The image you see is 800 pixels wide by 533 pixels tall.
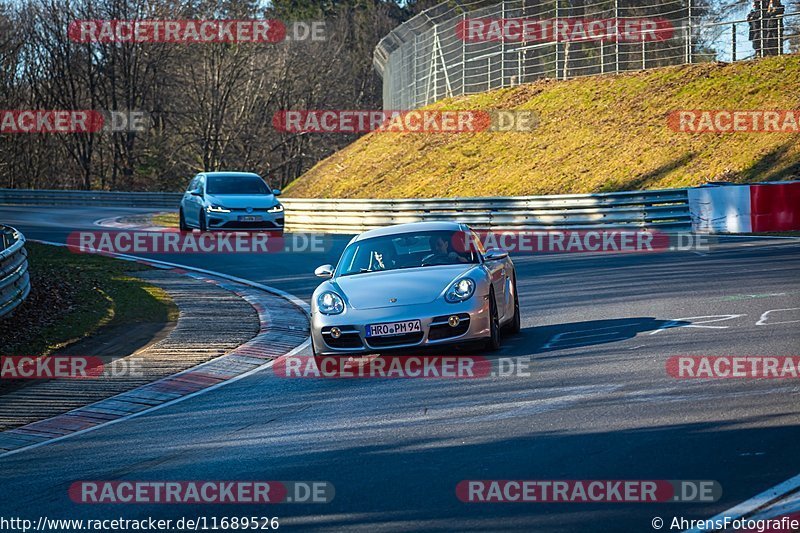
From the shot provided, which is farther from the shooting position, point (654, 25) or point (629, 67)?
point (629, 67)

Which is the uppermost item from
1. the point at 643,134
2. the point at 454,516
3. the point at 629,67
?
the point at 629,67

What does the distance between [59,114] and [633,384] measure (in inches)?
2362

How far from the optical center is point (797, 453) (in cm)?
622

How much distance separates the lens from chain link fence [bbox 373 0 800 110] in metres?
36.3

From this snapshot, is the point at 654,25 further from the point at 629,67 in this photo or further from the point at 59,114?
the point at 59,114

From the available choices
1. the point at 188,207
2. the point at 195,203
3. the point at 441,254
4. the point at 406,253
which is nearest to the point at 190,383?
the point at 406,253

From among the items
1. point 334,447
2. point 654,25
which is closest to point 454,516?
point 334,447

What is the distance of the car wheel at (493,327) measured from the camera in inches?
412

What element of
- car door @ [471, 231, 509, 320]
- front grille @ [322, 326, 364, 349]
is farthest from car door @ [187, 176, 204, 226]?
front grille @ [322, 326, 364, 349]

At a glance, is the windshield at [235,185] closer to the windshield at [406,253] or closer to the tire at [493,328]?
the windshield at [406,253]

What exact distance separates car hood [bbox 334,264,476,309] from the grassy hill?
19209 mm

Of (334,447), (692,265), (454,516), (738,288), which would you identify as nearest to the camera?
(454,516)

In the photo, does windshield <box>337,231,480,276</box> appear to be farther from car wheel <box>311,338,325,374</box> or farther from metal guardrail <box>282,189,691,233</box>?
metal guardrail <box>282,189,691,233</box>

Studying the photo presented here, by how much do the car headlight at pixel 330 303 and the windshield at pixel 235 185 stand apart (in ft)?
53.5
